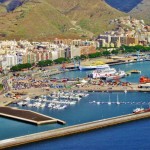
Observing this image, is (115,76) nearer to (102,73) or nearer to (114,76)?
Result: (114,76)

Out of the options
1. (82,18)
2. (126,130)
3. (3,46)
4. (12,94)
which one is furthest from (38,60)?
(82,18)

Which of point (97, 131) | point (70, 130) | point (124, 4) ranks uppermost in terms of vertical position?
point (124, 4)

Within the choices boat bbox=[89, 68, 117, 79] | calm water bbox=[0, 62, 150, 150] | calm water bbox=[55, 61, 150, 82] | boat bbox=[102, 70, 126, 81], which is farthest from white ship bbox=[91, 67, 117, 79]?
calm water bbox=[0, 62, 150, 150]

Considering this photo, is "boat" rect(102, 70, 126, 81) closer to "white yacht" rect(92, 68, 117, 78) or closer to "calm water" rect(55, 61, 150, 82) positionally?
"white yacht" rect(92, 68, 117, 78)

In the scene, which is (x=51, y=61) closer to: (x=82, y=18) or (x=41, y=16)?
(x=41, y=16)

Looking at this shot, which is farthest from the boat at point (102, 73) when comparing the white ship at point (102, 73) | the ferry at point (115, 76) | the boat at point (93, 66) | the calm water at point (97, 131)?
the calm water at point (97, 131)

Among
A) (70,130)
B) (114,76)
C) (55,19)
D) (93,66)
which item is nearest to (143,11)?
(55,19)

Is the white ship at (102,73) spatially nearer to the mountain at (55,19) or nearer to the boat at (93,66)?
the boat at (93,66)
